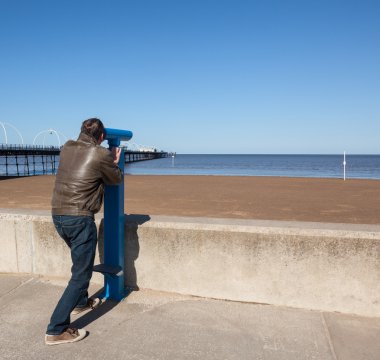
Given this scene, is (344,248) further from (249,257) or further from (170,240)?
(170,240)

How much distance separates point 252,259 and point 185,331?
2.93 ft

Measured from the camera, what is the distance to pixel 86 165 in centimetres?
271

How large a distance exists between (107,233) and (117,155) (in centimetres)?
78

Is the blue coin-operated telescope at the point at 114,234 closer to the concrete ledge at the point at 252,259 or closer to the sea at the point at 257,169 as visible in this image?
the concrete ledge at the point at 252,259

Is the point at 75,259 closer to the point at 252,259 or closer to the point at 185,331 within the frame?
the point at 185,331

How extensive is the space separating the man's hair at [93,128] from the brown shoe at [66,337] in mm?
1491

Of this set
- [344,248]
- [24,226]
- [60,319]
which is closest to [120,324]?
[60,319]

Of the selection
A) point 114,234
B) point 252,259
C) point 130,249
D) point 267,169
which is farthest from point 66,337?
point 267,169

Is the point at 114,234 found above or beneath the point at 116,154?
beneath

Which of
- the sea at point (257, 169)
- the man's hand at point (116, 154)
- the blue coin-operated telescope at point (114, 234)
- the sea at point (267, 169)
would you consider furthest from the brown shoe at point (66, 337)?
the sea at point (257, 169)

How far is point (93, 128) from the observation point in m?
2.80

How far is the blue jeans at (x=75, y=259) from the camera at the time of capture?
8.75ft

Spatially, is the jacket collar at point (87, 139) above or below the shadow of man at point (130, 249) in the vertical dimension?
above

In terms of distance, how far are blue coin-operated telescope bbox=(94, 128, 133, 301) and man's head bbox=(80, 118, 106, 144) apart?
0.46 metres
